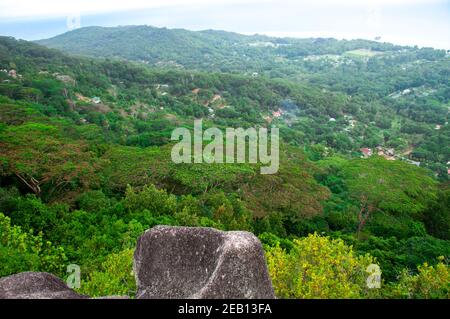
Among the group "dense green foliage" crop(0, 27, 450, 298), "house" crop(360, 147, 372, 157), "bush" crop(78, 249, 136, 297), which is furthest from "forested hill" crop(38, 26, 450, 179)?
"bush" crop(78, 249, 136, 297)

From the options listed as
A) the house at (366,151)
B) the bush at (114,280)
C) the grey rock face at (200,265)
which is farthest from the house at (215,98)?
the grey rock face at (200,265)

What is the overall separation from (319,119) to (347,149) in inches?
814

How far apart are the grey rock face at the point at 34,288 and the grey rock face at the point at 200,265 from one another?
4.80 feet

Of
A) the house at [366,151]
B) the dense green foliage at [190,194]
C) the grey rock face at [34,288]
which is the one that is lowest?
the house at [366,151]

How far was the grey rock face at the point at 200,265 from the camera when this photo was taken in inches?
241

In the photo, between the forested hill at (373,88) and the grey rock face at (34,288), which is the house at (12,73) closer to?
the forested hill at (373,88)

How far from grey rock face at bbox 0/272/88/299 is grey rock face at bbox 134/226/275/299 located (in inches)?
57.6

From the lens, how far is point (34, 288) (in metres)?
7.27

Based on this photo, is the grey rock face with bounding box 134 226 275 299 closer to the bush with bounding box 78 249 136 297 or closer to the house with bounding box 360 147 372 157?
the bush with bounding box 78 249 136 297

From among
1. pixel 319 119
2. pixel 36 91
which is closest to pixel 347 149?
pixel 319 119

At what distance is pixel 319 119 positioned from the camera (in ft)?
291

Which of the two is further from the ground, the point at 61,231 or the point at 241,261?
the point at 241,261

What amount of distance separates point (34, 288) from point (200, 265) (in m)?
3.24
